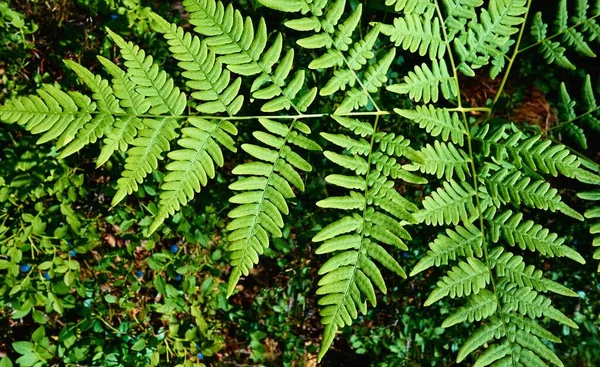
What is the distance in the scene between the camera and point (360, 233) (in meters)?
2.02

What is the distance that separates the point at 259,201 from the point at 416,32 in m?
0.96

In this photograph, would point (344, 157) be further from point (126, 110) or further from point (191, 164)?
point (126, 110)

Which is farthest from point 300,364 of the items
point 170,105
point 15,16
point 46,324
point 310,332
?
point 15,16

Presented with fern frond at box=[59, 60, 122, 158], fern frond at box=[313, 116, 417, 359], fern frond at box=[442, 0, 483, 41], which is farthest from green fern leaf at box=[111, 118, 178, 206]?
fern frond at box=[442, 0, 483, 41]

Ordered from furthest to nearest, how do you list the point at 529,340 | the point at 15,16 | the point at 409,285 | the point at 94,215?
1. the point at 409,285
2. the point at 94,215
3. the point at 15,16
4. the point at 529,340

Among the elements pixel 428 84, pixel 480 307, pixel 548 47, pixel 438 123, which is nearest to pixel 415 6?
pixel 428 84

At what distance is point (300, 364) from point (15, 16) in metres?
2.45

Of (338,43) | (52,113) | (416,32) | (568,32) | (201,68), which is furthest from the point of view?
(568,32)

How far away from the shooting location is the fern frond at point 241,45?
201cm

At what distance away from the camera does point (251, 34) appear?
81.1 inches

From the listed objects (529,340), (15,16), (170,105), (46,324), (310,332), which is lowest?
(46,324)

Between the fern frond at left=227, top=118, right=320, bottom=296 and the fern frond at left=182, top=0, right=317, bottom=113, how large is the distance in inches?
6.0

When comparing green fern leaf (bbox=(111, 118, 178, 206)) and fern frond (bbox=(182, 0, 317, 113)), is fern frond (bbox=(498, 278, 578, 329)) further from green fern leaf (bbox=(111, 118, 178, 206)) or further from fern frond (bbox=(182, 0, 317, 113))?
green fern leaf (bbox=(111, 118, 178, 206))

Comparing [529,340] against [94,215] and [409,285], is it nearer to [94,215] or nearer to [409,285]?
[409,285]
